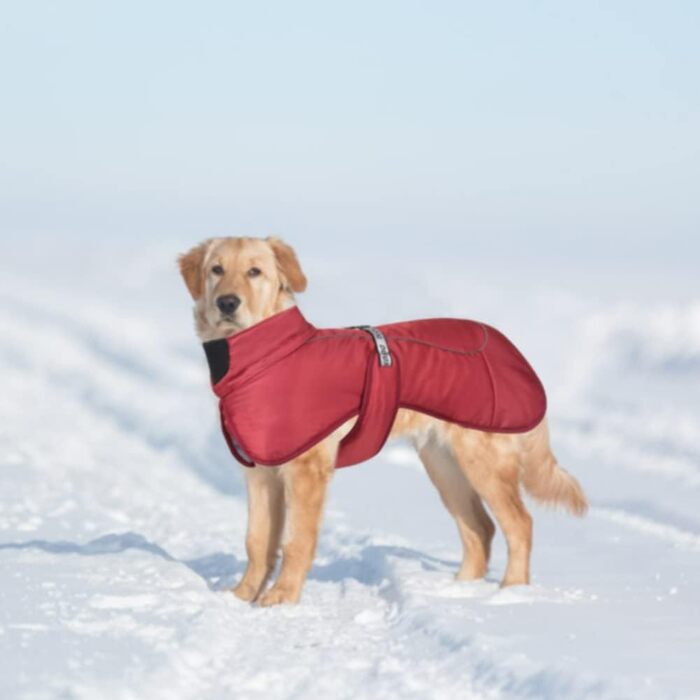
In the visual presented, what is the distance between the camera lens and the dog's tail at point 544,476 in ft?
22.1

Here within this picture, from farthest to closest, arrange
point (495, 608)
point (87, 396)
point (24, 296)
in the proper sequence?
point (24, 296) → point (87, 396) → point (495, 608)

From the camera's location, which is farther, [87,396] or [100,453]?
[87,396]

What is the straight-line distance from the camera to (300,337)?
618 cm

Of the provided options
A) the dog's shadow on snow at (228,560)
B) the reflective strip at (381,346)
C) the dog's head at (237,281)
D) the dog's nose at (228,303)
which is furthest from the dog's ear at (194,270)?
the dog's shadow on snow at (228,560)

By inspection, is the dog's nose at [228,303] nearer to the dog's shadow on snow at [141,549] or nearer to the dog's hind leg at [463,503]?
the dog's hind leg at [463,503]

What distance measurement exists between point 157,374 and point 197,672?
1326 cm

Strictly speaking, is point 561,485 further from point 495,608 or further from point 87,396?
point 87,396

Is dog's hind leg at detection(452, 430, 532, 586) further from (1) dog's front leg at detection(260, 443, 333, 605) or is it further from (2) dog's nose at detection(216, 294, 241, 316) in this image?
(2) dog's nose at detection(216, 294, 241, 316)

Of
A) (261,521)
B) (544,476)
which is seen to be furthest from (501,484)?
(261,521)

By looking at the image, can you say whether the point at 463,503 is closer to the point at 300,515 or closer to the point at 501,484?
the point at 501,484

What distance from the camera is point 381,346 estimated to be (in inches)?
248

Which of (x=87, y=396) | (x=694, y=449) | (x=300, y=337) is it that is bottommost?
(x=87, y=396)

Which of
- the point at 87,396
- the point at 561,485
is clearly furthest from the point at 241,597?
the point at 87,396

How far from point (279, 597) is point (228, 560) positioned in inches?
63.7
